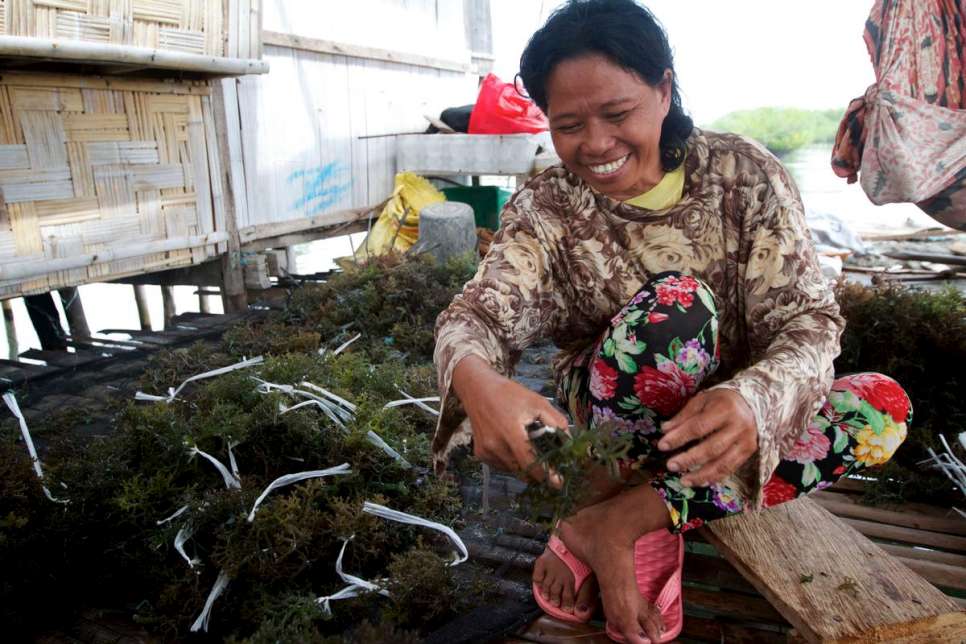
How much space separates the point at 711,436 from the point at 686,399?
0.31 m

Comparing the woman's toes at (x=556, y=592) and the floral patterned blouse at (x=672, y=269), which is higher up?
the floral patterned blouse at (x=672, y=269)

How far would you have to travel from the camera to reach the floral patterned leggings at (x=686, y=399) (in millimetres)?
1484

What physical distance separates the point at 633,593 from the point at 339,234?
208 inches

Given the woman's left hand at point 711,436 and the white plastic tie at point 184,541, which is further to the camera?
the white plastic tie at point 184,541

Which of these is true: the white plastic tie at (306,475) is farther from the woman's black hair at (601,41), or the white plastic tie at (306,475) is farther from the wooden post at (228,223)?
the wooden post at (228,223)

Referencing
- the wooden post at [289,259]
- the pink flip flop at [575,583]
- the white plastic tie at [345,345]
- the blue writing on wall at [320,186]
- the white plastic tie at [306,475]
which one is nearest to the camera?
the pink flip flop at [575,583]

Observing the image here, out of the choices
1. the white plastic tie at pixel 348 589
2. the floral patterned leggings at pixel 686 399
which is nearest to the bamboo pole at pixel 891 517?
the floral patterned leggings at pixel 686 399

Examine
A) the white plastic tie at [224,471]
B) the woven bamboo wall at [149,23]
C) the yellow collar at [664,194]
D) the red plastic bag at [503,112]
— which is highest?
the woven bamboo wall at [149,23]

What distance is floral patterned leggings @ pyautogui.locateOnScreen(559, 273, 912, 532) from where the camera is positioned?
4.87 feet

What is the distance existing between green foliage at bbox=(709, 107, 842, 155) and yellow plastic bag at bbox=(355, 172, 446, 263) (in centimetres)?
1068

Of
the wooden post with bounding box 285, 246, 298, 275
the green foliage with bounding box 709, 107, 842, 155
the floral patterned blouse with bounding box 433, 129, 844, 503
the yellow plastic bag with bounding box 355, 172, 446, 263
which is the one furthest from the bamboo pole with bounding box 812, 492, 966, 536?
the green foliage with bounding box 709, 107, 842, 155

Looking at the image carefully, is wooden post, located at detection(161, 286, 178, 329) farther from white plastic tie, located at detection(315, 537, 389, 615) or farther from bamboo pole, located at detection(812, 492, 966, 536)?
bamboo pole, located at detection(812, 492, 966, 536)

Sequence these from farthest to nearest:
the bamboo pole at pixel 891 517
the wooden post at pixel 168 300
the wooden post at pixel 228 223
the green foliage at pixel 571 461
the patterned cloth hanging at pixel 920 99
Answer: the wooden post at pixel 168 300, the wooden post at pixel 228 223, the patterned cloth hanging at pixel 920 99, the bamboo pole at pixel 891 517, the green foliage at pixel 571 461

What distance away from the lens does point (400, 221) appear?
19.7 feet
